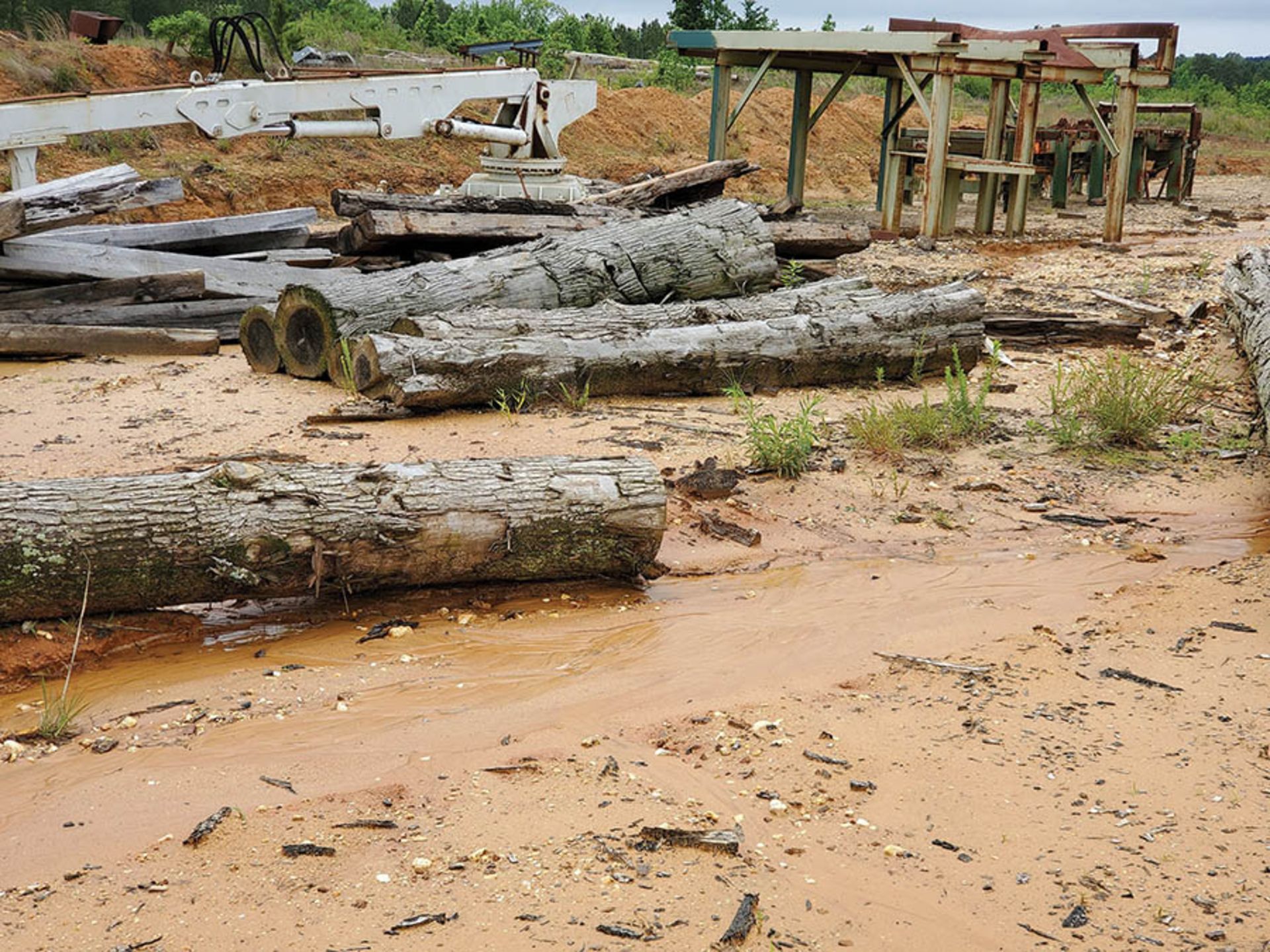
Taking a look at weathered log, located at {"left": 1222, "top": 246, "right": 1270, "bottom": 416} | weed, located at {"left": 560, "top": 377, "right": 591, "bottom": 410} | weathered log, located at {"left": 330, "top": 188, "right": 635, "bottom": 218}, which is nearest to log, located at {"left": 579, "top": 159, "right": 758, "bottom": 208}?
weathered log, located at {"left": 330, "top": 188, "right": 635, "bottom": 218}

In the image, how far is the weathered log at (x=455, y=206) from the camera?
11023 mm

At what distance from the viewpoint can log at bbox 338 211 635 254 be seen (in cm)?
1060

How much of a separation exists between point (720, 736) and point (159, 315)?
24.6 feet

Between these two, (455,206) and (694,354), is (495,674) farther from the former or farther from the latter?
(455,206)

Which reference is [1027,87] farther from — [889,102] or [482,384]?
[482,384]

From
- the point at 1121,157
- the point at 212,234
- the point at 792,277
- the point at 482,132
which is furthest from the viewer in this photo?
the point at 1121,157

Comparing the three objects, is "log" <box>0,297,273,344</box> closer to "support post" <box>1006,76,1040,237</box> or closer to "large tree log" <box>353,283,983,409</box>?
"large tree log" <box>353,283,983,409</box>

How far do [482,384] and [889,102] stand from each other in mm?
12353

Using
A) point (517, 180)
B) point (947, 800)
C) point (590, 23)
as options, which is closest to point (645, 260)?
point (517, 180)

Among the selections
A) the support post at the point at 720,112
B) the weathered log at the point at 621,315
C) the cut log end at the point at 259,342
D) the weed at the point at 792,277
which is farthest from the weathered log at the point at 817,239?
the cut log end at the point at 259,342

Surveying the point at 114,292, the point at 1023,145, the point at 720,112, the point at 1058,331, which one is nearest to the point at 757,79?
the point at 720,112

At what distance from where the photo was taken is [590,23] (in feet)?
121

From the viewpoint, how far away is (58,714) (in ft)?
13.7

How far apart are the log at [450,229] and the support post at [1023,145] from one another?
6.81 meters
